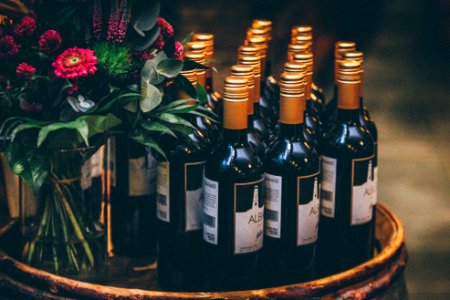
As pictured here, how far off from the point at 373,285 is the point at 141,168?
479 mm

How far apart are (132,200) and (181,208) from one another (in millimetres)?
189

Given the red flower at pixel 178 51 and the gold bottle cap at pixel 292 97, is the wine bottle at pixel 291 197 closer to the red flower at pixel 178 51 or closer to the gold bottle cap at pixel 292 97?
the gold bottle cap at pixel 292 97

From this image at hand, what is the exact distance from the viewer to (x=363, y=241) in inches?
54.8

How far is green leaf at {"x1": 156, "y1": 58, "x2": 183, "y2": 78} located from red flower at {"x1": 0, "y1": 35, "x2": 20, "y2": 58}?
0.22m

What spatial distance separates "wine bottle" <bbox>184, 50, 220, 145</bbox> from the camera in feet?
4.38

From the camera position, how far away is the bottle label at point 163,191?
132 cm

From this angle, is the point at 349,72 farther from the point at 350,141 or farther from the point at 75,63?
the point at 75,63

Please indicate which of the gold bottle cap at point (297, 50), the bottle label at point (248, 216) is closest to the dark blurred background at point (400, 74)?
the gold bottle cap at point (297, 50)

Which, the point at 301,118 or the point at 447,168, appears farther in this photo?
the point at 447,168

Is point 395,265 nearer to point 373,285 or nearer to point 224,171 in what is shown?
point 373,285

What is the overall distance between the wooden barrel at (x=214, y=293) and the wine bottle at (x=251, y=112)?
238 millimetres

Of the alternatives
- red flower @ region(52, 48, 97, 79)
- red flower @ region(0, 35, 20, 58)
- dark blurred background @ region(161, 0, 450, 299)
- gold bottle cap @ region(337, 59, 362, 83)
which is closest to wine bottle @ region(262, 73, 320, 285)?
gold bottle cap @ region(337, 59, 362, 83)

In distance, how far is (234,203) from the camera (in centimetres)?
122

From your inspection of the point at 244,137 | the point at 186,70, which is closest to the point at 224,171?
the point at 244,137
